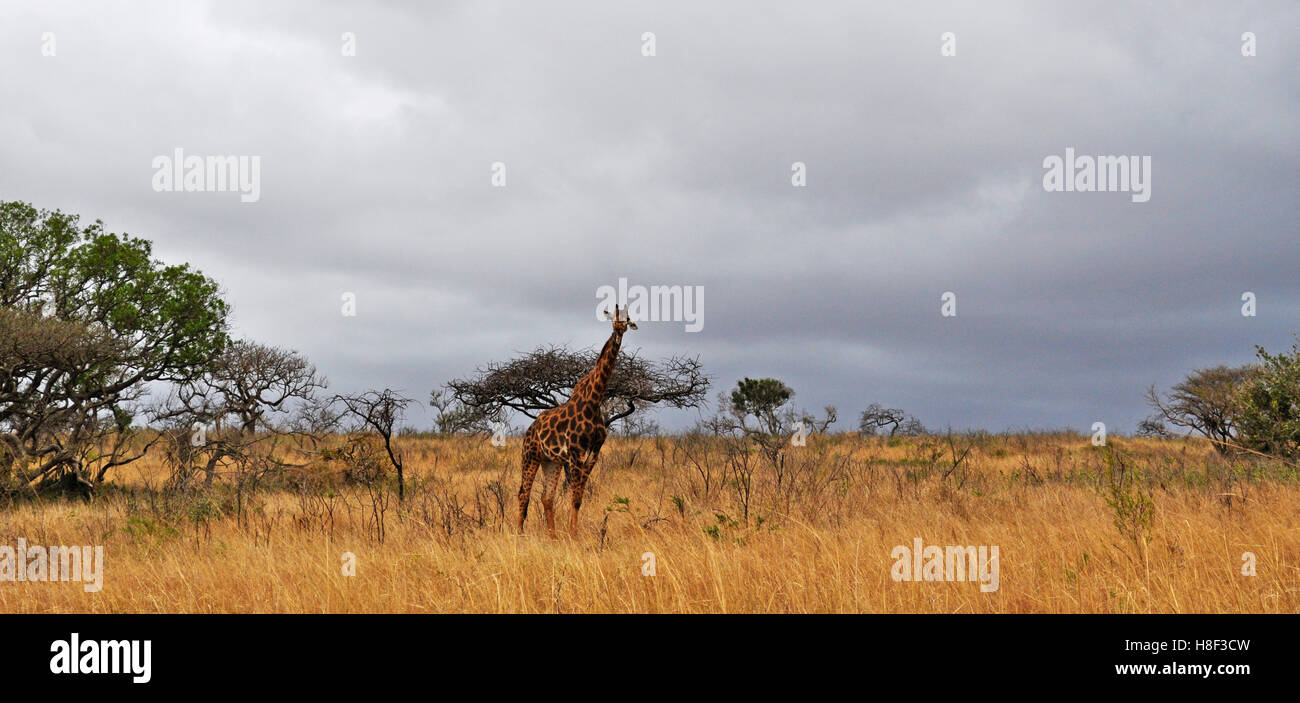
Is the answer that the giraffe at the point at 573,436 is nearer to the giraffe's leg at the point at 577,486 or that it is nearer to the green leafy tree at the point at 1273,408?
the giraffe's leg at the point at 577,486

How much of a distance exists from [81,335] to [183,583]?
15.3 metres

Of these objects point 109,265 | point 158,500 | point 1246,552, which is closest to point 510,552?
point 1246,552

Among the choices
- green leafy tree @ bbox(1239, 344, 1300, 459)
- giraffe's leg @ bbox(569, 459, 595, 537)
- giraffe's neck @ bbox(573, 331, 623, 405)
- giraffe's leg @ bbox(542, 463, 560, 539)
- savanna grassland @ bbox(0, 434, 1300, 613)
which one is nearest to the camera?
savanna grassland @ bbox(0, 434, 1300, 613)

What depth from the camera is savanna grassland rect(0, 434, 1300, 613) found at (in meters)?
6.09

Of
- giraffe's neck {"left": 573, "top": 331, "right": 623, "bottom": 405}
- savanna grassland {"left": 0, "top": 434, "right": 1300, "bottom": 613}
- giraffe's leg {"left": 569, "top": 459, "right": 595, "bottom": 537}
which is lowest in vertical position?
savanna grassland {"left": 0, "top": 434, "right": 1300, "bottom": 613}

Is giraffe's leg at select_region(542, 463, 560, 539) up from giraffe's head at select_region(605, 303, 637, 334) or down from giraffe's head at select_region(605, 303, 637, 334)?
down

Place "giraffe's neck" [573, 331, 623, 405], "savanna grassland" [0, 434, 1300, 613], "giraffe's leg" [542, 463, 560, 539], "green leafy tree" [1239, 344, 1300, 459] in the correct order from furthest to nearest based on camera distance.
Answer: "green leafy tree" [1239, 344, 1300, 459]
"giraffe's neck" [573, 331, 623, 405]
"giraffe's leg" [542, 463, 560, 539]
"savanna grassland" [0, 434, 1300, 613]

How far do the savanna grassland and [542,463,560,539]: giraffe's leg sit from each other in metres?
0.32

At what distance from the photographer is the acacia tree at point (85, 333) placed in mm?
17578

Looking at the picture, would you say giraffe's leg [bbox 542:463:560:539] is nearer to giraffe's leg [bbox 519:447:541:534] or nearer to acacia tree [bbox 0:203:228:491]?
giraffe's leg [bbox 519:447:541:534]

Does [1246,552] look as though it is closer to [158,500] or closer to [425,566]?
[425,566]

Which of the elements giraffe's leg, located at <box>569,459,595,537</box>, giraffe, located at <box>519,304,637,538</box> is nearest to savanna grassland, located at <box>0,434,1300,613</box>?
giraffe's leg, located at <box>569,459,595,537</box>

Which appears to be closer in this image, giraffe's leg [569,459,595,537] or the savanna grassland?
the savanna grassland

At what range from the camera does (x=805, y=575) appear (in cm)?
654
